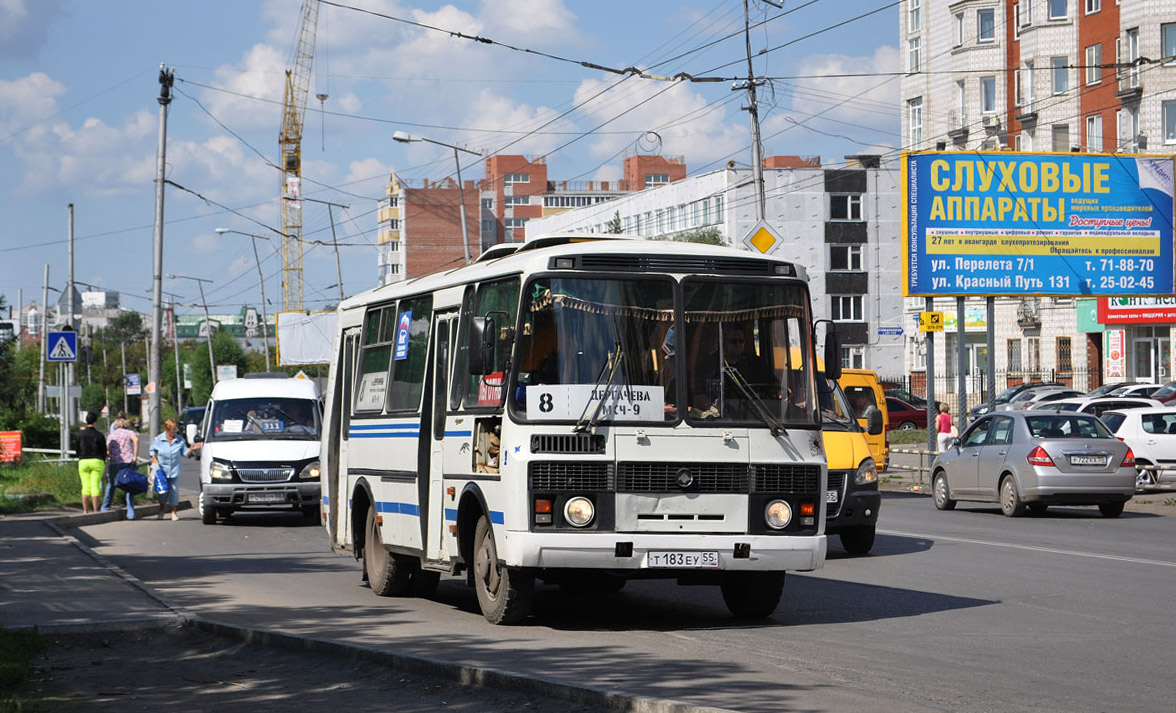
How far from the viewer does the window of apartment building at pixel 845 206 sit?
8750 cm

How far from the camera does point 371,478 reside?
14359 millimetres

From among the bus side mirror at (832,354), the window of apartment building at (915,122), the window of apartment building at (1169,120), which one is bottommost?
the bus side mirror at (832,354)

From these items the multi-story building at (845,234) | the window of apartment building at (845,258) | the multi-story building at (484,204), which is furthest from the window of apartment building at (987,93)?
the multi-story building at (484,204)

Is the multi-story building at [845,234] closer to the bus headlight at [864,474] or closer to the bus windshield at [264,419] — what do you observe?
the bus windshield at [264,419]

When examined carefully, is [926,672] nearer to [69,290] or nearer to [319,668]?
[319,668]

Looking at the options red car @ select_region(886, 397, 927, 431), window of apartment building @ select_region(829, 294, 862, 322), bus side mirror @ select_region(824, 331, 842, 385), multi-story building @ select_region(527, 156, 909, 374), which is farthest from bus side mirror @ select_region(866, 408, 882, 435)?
window of apartment building @ select_region(829, 294, 862, 322)

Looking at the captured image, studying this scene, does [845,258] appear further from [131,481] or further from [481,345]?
[481,345]

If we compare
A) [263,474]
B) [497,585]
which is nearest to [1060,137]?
[263,474]

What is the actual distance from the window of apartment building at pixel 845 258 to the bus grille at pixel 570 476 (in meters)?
78.2

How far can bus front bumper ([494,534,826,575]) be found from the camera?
1080 cm

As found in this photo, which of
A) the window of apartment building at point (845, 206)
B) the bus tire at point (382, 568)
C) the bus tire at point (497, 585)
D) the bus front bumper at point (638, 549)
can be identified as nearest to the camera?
the bus front bumper at point (638, 549)

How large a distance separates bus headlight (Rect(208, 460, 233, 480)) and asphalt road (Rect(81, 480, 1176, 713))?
478cm

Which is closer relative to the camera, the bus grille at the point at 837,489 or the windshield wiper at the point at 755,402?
the windshield wiper at the point at 755,402

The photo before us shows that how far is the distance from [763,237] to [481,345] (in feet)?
61.6
